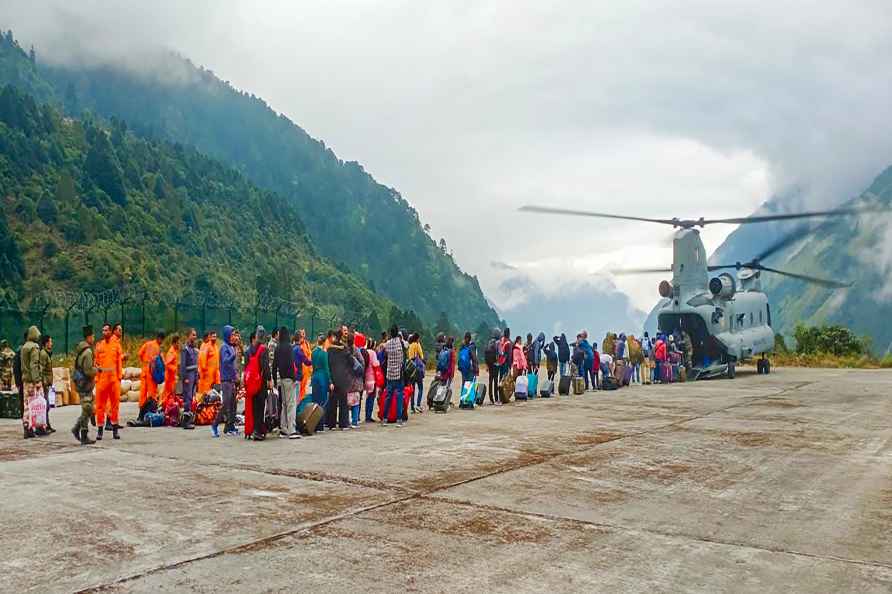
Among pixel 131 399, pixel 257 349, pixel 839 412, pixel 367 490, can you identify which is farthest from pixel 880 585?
pixel 131 399

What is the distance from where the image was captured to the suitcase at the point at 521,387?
19.7m

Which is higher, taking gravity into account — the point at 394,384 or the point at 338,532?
the point at 394,384

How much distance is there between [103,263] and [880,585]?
87.0m

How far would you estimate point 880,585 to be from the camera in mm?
5469

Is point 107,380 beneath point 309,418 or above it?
above

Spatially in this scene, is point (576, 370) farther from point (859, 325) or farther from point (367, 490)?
point (859, 325)

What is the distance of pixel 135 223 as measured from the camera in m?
102

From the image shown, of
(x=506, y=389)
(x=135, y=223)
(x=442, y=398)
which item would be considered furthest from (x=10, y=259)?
(x=442, y=398)

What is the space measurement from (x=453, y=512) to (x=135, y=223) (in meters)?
103

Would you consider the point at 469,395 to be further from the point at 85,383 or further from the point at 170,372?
the point at 85,383

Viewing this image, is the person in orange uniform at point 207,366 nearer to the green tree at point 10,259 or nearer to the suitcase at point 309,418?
the suitcase at point 309,418

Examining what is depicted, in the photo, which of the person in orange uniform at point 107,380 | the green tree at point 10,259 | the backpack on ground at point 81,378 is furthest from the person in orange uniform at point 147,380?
the green tree at point 10,259

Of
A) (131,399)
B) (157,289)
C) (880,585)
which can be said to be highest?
→ (157,289)

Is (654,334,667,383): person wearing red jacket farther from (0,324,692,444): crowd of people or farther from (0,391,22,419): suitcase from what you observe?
(0,391,22,419): suitcase
